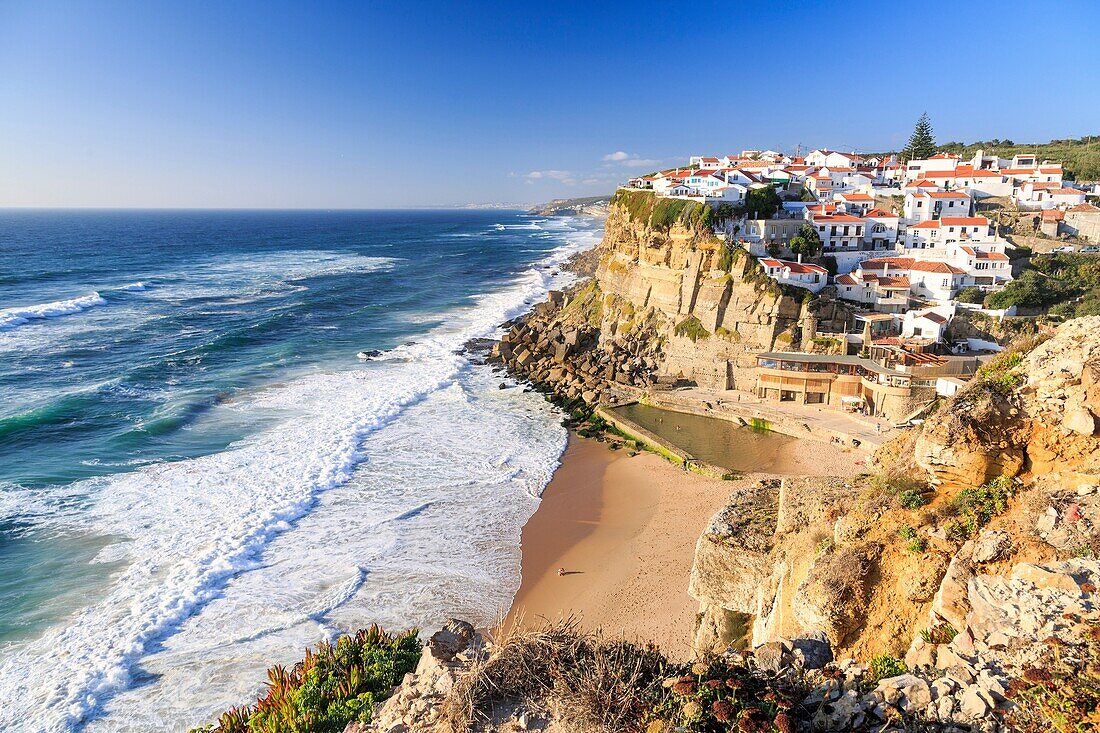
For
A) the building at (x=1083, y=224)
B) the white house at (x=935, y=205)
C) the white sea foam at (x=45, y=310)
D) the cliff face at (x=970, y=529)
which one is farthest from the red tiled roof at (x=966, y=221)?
the white sea foam at (x=45, y=310)

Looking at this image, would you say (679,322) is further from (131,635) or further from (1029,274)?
(131,635)

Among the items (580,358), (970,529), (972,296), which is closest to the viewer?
(970,529)

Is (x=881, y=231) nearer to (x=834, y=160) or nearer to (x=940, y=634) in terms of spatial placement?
(x=834, y=160)

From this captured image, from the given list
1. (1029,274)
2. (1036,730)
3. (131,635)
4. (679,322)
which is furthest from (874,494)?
(1029,274)

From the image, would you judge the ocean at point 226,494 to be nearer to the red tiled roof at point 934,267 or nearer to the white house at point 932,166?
the red tiled roof at point 934,267

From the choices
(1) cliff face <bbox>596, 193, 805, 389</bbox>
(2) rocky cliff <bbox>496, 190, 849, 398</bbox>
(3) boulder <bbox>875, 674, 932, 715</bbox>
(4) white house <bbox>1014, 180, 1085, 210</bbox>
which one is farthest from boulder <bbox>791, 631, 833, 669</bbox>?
(4) white house <bbox>1014, 180, 1085, 210</bbox>

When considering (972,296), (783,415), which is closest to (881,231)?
(972,296)
